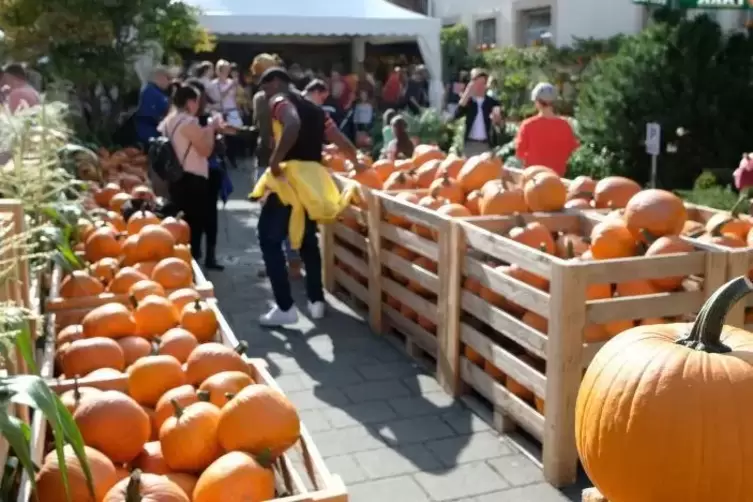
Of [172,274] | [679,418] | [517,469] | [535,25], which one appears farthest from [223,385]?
[535,25]

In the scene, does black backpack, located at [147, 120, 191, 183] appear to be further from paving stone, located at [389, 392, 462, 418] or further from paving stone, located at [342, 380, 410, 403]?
paving stone, located at [389, 392, 462, 418]

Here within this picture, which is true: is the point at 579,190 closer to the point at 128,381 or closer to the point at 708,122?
the point at 128,381

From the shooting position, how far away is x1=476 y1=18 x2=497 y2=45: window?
23062mm

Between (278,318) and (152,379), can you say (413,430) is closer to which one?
(152,379)

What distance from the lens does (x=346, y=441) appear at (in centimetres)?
420

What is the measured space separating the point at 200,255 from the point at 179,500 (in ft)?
19.6

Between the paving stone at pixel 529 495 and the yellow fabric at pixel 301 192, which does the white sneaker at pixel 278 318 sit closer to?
the yellow fabric at pixel 301 192

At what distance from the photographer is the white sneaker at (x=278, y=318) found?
6043mm

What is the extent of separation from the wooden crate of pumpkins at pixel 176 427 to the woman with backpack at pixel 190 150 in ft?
12.5

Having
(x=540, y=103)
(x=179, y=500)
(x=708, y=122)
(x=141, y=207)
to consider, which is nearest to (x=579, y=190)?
(x=540, y=103)

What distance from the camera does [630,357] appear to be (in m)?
2.01

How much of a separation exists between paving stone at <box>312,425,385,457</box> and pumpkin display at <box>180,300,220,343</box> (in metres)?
0.94

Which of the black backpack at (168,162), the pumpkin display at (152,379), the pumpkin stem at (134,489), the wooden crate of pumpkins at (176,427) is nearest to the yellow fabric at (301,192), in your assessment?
the black backpack at (168,162)

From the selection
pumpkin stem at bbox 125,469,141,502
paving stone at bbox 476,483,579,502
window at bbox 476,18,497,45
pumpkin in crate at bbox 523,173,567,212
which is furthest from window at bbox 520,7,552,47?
pumpkin stem at bbox 125,469,141,502
